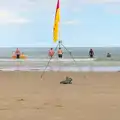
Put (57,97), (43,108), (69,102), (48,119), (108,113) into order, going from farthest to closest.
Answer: (57,97) → (69,102) → (43,108) → (108,113) → (48,119)

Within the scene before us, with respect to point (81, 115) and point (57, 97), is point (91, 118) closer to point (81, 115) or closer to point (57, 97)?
point (81, 115)

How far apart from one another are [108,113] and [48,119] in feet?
4.01

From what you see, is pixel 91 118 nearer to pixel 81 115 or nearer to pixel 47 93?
pixel 81 115

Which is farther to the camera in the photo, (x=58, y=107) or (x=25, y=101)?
(x=25, y=101)

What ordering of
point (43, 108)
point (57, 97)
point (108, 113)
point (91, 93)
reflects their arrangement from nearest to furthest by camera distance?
point (108, 113), point (43, 108), point (57, 97), point (91, 93)

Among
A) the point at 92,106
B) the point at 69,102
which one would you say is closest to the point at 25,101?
the point at 69,102

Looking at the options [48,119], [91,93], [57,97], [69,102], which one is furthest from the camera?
[91,93]

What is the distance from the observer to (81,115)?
7.73 metres

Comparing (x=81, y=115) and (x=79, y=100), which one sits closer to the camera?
(x=81, y=115)

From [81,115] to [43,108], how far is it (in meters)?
1.06

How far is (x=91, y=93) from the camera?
10961 millimetres

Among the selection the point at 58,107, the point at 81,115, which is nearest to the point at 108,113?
the point at 81,115

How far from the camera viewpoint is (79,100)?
31.6 feet

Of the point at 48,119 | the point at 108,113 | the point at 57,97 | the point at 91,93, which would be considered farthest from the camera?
the point at 91,93
